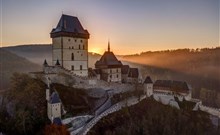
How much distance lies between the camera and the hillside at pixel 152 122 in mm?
19469

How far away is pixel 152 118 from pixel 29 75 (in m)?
12.0

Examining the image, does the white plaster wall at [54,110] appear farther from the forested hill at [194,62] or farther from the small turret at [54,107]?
the forested hill at [194,62]

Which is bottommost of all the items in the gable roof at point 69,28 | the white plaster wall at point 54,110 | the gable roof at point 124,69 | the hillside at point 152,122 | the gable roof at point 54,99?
the hillside at point 152,122

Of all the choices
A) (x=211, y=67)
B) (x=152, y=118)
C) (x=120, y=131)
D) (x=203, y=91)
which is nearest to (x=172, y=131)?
(x=152, y=118)

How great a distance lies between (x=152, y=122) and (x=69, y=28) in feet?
39.9

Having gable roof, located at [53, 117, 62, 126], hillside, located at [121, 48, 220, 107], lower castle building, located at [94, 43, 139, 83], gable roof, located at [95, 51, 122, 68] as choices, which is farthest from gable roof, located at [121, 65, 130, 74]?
hillside, located at [121, 48, 220, 107]

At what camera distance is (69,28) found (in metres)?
24.3

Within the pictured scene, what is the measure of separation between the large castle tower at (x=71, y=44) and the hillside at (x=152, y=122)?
6.84 m

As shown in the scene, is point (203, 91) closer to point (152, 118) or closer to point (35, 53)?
point (152, 118)

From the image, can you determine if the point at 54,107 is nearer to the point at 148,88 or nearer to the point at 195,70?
the point at 148,88

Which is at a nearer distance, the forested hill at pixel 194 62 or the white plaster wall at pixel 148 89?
the white plaster wall at pixel 148 89

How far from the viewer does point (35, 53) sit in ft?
261

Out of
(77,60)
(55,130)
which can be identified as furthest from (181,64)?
(55,130)

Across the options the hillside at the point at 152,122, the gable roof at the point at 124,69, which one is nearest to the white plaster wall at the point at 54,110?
the hillside at the point at 152,122
